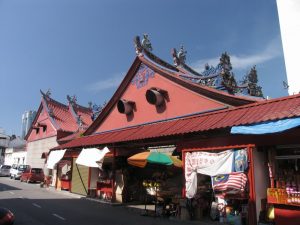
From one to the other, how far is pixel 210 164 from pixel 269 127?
9.80ft

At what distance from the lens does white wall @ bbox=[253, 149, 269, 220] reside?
10.7 m

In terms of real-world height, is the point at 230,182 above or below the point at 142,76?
below

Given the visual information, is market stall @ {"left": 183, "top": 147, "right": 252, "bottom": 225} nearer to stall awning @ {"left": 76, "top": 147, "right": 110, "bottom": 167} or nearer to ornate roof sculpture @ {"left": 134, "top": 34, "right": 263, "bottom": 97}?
ornate roof sculpture @ {"left": 134, "top": 34, "right": 263, "bottom": 97}

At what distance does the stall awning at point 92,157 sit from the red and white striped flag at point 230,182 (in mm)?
7667

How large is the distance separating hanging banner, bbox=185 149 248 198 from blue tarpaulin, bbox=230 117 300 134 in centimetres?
86

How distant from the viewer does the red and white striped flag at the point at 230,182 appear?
10.8 metres

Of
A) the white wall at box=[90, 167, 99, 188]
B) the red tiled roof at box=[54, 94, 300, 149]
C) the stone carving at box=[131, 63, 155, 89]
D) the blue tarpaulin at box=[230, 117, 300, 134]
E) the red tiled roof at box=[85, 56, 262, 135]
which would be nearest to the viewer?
the blue tarpaulin at box=[230, 117, 300, 134]

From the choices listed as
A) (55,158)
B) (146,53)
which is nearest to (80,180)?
(55,158)

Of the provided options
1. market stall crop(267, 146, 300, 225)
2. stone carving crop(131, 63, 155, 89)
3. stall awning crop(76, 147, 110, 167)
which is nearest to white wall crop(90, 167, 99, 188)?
stall awning crop(76, 147, 110, 167)

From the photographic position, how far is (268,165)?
35.7ft

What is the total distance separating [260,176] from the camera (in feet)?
35.8

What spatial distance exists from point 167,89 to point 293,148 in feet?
28.3

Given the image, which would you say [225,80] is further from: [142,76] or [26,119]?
[26,119]

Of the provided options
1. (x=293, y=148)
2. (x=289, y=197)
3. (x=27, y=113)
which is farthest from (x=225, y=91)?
(x=27, y=113)
